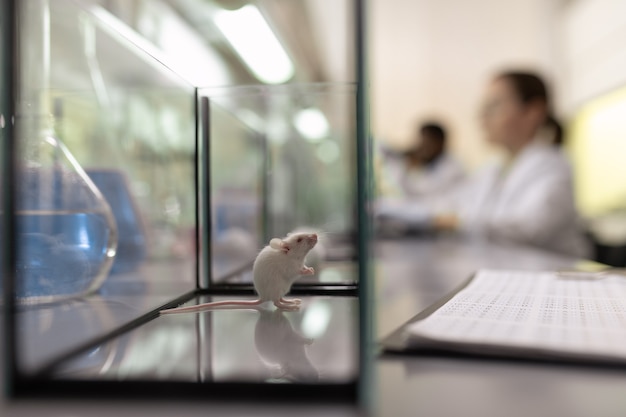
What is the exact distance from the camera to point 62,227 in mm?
552

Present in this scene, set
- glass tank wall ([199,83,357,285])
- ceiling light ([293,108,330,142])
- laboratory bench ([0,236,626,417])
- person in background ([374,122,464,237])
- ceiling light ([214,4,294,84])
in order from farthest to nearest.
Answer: person in background ([374,122,464,237]), ceiling light ([214,4,294,84]), ceiling light ([293,108,330,142]), glass tank wall ([199,83,357,285]), laboratory bench ([0,236,626,417])

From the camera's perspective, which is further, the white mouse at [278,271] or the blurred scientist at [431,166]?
the blurred scientist at [431,166]

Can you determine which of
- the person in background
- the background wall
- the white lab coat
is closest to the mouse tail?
the white lab coat

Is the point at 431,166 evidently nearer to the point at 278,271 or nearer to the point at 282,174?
the point at 282,174

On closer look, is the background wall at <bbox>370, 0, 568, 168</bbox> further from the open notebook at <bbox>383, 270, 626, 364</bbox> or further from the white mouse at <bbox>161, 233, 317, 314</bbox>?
the white mouse at <bbox>161, 233, 317, 314</bbox>

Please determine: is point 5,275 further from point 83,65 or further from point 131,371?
point 83,65

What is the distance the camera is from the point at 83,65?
0.82 m

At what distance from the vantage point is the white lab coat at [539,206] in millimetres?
1988

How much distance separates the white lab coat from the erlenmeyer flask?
1.77 m

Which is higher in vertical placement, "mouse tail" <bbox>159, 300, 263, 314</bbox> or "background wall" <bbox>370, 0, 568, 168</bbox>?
"background wall" <bbox>370, 0, 568, 168</bbox>

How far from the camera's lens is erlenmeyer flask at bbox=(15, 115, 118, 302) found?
500mm

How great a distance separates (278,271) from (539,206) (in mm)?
1755

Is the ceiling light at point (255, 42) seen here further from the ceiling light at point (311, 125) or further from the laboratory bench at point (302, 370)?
the laboratory bench at point (302, 370)

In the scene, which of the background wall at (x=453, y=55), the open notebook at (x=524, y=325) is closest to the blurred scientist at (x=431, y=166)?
the background wall at (x=453, y=55)
